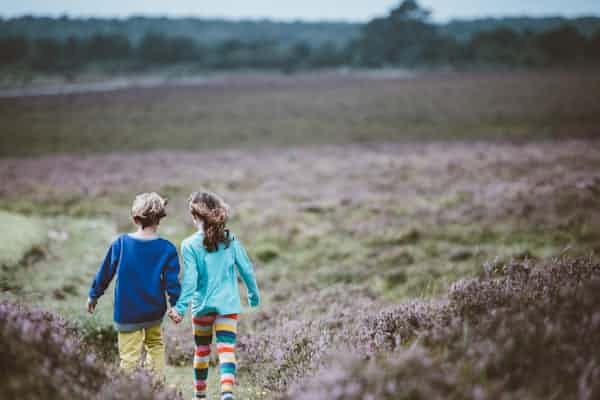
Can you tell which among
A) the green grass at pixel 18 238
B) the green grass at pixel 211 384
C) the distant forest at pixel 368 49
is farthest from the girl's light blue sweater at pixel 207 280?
the distant forest at pixel 368 49

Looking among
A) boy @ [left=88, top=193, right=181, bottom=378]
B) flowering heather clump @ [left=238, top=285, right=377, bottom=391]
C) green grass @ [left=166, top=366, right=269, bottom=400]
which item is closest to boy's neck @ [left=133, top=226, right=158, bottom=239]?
boy @ [left=88, top=193, right=181, bottom=378]

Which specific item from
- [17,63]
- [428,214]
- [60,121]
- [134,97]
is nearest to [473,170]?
[428,214]

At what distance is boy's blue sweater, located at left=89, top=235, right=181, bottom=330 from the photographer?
405 centimetres

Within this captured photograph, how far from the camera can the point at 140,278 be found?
4.07 meters

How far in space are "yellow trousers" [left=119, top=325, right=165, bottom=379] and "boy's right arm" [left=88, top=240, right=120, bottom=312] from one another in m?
0.44

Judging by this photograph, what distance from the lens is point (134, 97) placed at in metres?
50.9

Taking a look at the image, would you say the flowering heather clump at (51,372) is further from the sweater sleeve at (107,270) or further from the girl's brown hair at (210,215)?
the girl's brown hair at (210,215)

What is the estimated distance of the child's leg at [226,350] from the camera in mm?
3775

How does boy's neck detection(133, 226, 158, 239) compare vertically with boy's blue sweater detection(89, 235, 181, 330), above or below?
above

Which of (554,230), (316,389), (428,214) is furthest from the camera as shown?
(428,214)

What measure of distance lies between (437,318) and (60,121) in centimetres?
3942

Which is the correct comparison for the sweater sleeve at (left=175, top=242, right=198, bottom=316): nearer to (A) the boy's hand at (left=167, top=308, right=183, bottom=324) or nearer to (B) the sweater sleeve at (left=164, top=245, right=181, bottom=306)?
(A) the boy's hand at (left=167, top=308, right=183, bottom=324)

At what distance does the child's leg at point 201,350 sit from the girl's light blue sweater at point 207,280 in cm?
9

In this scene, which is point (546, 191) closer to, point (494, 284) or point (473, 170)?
point (473, 170)
